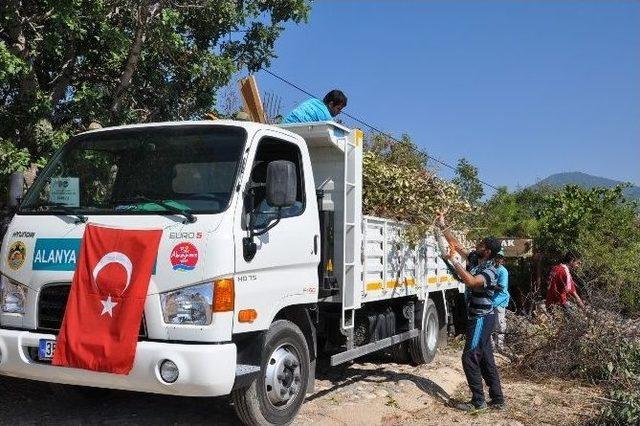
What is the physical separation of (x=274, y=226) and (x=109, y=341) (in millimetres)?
1404

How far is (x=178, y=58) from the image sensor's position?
9.72m

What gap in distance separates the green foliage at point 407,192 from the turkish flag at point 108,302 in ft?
11.2

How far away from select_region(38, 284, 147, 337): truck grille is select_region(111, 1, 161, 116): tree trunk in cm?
450

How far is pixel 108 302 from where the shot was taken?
4.41 meters

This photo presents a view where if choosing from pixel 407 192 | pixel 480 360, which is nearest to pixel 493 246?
pixel 480 360

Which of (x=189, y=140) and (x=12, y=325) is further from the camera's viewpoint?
(x=189, y=140)

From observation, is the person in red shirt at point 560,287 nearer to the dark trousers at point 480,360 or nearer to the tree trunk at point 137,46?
the dark trousers at point 480,360

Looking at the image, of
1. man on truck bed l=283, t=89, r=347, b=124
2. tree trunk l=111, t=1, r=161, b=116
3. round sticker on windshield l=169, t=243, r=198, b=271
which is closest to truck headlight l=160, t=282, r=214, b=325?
round sticker on windshield l=169, t=243, r=198, b=271

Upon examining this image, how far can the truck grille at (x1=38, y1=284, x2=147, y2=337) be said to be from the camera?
4574 mm

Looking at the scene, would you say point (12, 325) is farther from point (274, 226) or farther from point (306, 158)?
point (306, 158)

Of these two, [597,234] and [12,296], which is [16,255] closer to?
[12,296]

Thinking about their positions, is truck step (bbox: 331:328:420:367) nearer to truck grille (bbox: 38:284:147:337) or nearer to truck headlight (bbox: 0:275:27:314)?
truck grille (bbox: 38:284:147:337)

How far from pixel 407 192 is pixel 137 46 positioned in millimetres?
A: 3902

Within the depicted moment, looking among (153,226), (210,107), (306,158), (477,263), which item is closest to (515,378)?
(477,263)
